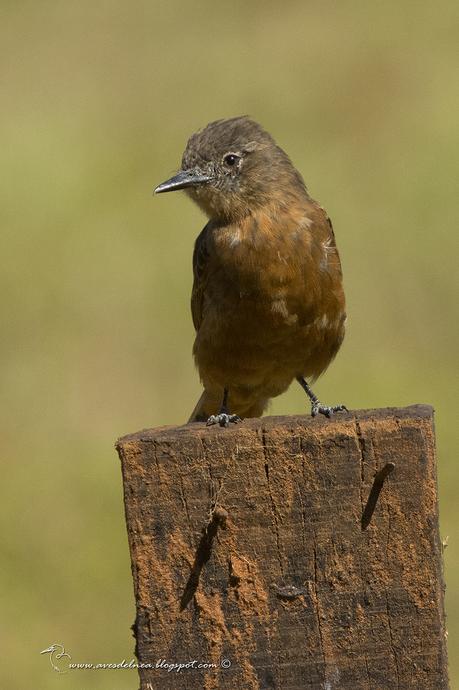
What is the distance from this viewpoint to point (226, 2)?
48.5 feet

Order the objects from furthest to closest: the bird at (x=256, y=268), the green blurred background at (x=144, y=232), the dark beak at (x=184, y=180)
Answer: the green blurred background at (x=144, y=232), the dark beak at (x=184, y=180), the bird at (x=256, y=268)

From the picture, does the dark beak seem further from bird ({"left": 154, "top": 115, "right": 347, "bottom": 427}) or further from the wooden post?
the wooden post

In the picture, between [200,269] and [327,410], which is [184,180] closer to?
[200,269]

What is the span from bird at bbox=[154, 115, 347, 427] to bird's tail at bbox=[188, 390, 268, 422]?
0.70 ft

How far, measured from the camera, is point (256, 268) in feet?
21.1

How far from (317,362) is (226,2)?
342 inches

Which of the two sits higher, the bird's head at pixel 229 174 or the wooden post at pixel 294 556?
the bird's head at pixel 229 174

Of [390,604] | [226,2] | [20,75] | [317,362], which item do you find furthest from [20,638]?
[226,2]

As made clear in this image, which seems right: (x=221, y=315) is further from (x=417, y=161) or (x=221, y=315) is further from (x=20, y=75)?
(x=20, y=75)

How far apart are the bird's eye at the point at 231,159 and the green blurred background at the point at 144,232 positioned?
2442mm

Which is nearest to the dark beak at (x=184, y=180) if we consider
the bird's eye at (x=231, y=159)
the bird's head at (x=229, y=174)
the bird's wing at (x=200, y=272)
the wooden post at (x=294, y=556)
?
the bird's head at (x=229, y=174)

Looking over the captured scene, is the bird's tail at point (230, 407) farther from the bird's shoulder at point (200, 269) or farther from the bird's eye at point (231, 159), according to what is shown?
Answer: the bird's eye at point (231, 159)

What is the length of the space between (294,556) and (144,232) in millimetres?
7851

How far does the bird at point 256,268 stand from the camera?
6.47 metres
